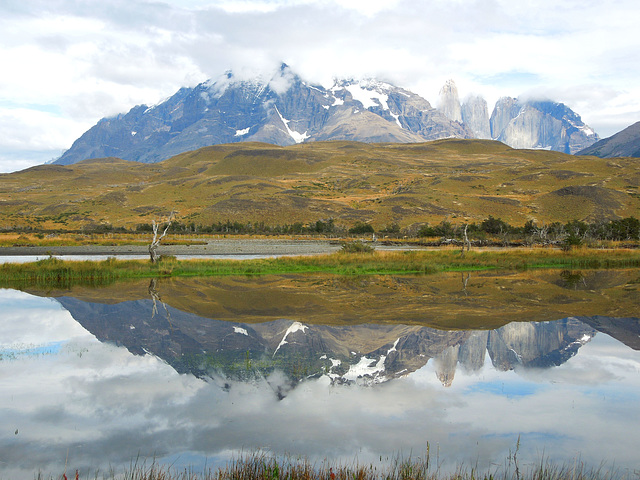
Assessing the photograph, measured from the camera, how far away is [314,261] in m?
41.1

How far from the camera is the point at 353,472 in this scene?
7.70 metres

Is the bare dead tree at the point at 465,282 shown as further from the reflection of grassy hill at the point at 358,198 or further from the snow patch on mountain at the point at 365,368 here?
the reflection of grassy hill at the point at 358,198

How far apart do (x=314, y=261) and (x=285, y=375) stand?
2772 centimetres

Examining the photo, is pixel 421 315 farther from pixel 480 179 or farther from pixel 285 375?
pixel 480 179

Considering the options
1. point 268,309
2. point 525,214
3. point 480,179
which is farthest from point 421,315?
point 480,179

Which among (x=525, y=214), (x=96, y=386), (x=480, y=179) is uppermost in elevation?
(x=480, y=179)

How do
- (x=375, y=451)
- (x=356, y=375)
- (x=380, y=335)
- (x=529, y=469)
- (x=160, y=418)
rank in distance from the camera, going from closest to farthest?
(x=529, y=469), (x=375, y=451), (x=160, y=418), (x=356, y=375), (x=380, y=335)

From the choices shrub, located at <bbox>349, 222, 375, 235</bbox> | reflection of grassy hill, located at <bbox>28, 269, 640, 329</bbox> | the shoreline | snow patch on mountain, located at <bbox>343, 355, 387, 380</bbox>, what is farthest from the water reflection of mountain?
shrub, located at <bbox>349, 222, 375, 235</bbox>

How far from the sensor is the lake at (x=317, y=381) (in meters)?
9.17

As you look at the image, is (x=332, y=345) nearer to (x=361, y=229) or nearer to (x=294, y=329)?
(x=294, y=329)

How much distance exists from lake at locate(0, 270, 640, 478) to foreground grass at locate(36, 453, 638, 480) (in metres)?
Answer: 0.26

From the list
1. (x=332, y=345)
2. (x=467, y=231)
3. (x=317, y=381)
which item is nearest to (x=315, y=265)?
(x=332, y=345)

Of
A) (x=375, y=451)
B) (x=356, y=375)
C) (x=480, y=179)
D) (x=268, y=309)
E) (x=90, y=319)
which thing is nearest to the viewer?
(x=375, y=451)

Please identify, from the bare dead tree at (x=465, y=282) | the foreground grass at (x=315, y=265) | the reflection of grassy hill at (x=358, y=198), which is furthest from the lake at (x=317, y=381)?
the reflection of grassy hill at (x=358, y=198)
